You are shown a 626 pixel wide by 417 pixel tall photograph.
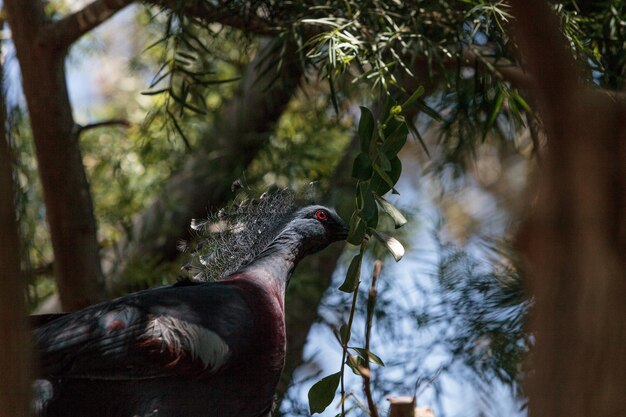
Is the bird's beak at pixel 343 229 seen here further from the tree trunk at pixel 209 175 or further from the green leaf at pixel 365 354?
the tree trunk at pixel 209 175

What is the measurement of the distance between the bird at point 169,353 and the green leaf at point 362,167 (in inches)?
12.8

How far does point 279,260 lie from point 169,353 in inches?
11.9

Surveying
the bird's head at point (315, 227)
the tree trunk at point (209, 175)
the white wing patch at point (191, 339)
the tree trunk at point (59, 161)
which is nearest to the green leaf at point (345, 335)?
the white wing patch at point (191, 339)

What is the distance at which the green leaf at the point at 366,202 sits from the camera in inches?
42.6

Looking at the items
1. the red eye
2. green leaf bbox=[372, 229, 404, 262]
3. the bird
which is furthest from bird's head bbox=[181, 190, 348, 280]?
green leaf bbox=[372, 229, 404, 262]

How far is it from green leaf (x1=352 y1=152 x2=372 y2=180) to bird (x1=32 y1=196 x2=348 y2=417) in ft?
1.07

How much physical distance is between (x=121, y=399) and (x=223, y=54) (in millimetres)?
1837

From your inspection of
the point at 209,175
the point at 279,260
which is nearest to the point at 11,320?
the point at 279,260

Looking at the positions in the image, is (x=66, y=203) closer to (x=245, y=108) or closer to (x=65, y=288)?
(x=65, y=288)

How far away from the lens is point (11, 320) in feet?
2.39

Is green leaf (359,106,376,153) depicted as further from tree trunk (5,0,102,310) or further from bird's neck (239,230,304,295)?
tree trunk (5,0,102,310)

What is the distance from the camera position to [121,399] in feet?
4.06

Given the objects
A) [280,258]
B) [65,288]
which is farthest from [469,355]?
[65,288]

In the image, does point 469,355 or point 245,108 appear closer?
point 469,355
